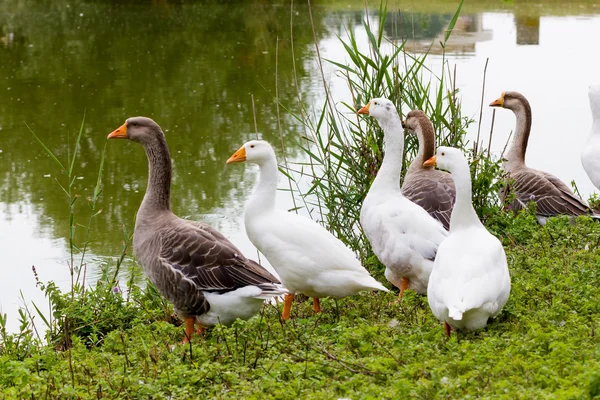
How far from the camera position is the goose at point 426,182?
22.4 feet

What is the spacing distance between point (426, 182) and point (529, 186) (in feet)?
5.65

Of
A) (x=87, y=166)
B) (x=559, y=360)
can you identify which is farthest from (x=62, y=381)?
(x=87, y=166)

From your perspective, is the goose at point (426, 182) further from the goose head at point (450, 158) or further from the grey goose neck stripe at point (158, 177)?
the grey goose neck stripe at point (158, 177)

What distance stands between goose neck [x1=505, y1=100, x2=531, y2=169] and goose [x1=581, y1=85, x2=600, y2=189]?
77 cm

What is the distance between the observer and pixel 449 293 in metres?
4.66

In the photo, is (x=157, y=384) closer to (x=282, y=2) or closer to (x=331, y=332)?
(x=331, y=332)

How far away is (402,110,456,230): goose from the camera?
684 centimetres

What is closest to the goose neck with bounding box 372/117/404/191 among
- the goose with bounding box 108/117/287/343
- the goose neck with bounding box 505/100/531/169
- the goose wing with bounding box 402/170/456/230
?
the goose wing with bounding box 402/170/456/230

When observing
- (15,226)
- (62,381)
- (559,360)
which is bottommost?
(15,226)

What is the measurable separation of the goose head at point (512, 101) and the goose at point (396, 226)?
283 cm

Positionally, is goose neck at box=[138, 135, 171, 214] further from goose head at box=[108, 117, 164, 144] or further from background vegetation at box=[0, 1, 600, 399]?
background vegetation at box=[0, 1, 600, 399]

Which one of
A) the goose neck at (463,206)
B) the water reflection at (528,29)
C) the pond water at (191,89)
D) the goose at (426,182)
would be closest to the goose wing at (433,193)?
the goose at (426,182)

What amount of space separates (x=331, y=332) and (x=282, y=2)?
23.4m

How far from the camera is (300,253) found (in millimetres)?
5680
